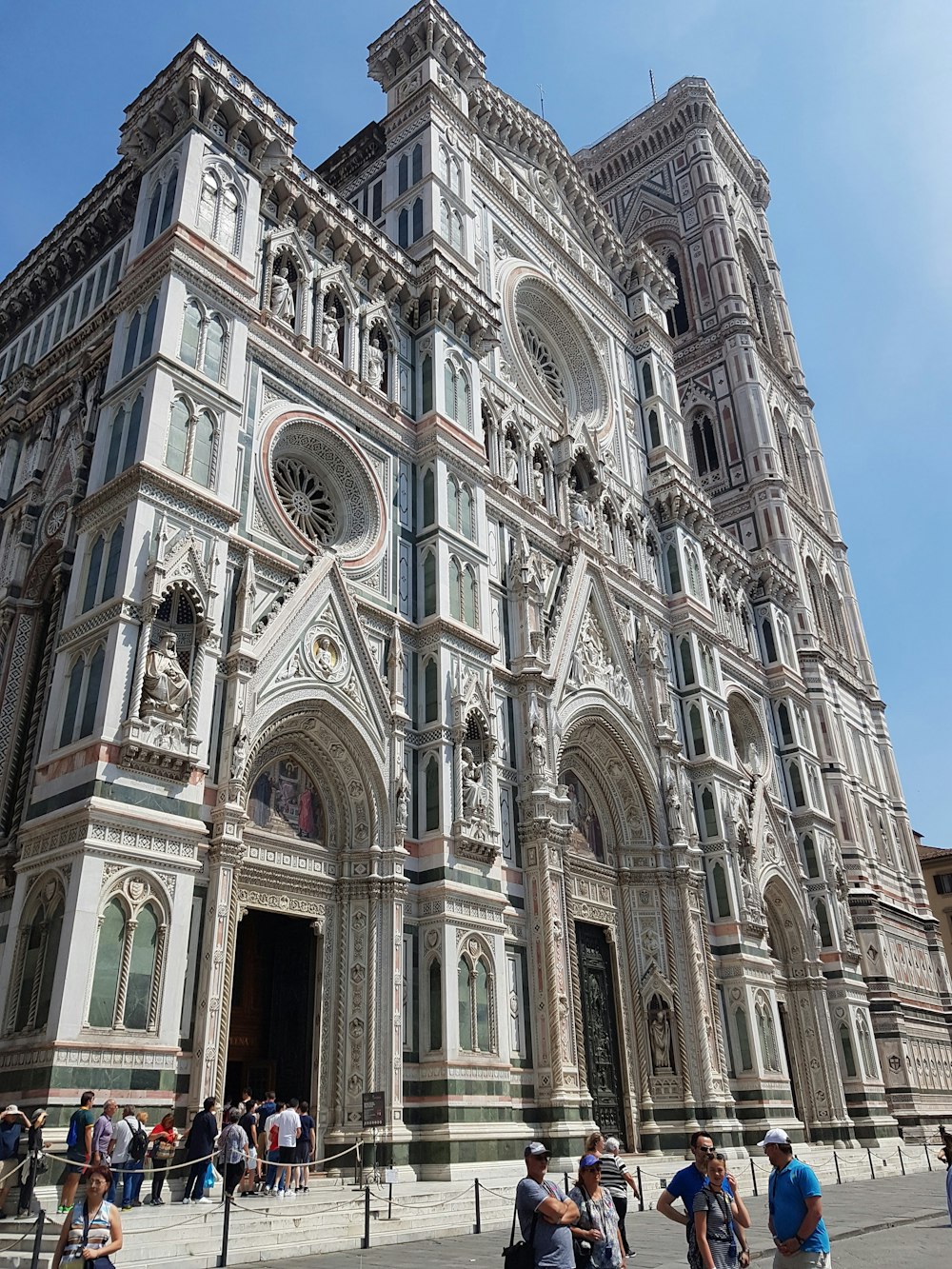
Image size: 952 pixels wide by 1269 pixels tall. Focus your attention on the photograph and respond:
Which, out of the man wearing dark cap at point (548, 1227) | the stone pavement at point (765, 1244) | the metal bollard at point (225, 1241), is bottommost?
the stone pavement at point (765, 1244)

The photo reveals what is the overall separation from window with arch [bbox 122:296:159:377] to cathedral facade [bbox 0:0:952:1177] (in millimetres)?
90

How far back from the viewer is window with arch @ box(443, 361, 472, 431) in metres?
23.4

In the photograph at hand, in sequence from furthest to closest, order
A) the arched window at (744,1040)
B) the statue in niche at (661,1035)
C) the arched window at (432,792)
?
the arched window at (744,1040) → the statue in niche at (661,1035) → the arched window at (432,792)

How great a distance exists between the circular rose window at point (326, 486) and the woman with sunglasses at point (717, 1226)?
46.2 ft

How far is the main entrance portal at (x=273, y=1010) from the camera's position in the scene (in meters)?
16.8

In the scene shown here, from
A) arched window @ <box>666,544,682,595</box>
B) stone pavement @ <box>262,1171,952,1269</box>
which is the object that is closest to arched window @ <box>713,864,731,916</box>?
arched window @ <box>666,544,682,595</box>

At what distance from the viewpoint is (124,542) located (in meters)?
15.1

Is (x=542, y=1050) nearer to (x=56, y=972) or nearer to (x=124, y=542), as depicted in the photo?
(x=56, y=972)

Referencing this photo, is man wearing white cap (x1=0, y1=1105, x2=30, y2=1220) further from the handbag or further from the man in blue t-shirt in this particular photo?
the man in blue t-shirt

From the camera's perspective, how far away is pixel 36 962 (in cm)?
1295

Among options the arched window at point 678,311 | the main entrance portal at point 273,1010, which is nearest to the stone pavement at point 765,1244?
the main entrance portal at point 273,1010

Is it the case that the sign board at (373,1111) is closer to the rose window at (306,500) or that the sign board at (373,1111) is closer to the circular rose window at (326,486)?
the circular rose window at (326,486)

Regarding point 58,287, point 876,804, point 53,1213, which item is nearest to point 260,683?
point 53,1213

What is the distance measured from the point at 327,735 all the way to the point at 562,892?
624cm
